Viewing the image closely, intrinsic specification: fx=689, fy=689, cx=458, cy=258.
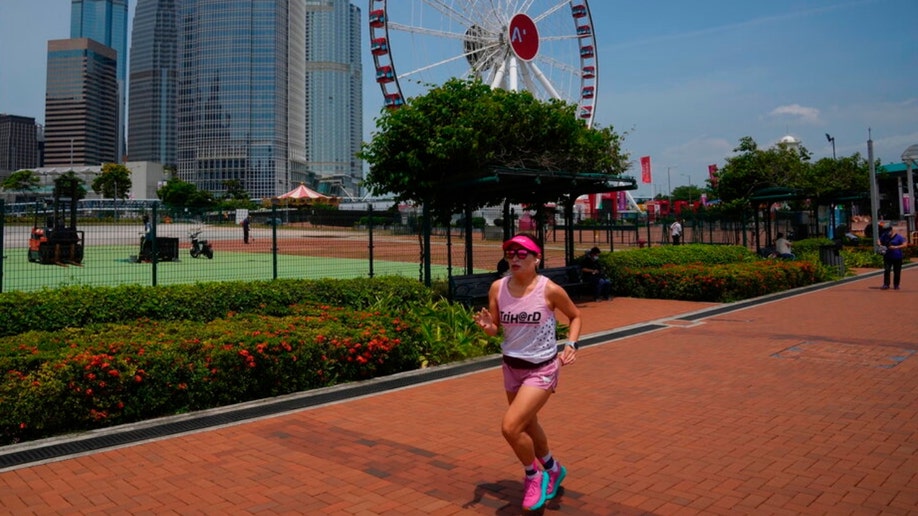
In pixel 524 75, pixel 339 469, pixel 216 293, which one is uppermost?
pixel 524 75

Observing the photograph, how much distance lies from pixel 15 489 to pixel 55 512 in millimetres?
632

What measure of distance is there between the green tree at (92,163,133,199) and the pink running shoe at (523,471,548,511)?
387 feet

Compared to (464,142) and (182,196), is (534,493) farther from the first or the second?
(182,196)

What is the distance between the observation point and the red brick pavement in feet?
14.3

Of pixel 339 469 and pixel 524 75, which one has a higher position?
pixel 524 75

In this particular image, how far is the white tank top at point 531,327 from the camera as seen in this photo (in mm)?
4207

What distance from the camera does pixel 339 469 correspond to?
5.02 meters

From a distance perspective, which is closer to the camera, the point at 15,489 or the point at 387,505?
the point at 387,505

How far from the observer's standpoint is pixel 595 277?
1633 centimetres

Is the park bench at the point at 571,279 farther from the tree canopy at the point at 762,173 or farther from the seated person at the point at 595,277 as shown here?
the tree canopy at the point at 762,173

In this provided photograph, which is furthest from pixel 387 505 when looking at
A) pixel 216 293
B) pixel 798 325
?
pixel 798 325

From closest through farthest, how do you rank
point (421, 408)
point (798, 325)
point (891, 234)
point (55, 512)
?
point (55, 512), point (421, 408), point (798, 325), point (891, 234)

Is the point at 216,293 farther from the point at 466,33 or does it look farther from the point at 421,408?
the point at 466,33

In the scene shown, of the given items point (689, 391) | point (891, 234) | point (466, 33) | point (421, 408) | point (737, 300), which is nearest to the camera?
point (421, 408)
